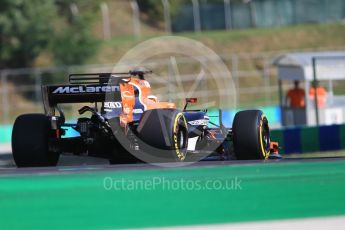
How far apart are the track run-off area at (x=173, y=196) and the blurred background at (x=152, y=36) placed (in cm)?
1698

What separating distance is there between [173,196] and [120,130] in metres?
2.83

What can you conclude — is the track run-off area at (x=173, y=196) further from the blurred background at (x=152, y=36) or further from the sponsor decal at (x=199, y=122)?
the blurred background at (x=152, y=36)

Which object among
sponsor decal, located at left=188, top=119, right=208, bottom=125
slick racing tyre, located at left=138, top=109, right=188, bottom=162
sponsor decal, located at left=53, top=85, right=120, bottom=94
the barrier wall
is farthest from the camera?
the barrier wall

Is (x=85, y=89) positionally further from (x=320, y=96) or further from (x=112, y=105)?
(x=320, y=96)

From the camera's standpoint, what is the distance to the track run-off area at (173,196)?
652 cm

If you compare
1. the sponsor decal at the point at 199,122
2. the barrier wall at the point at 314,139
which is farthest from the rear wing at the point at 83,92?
the barrier wall at the point at 314,139

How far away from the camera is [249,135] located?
9.59 metres

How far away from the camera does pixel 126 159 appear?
1005 cm

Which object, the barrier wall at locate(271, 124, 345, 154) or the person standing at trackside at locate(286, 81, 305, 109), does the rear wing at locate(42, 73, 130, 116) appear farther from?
the person standing at trackside at locate(286, 81, 305, 109)

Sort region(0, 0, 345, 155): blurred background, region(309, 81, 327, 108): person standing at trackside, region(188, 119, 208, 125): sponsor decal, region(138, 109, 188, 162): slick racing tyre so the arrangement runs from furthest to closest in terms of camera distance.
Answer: region(0, 0, 345, 155): blurred background < region(309, 81, 327, 108): person standing at trackside < region(188, 119, 208, 125): sponsor decal < region(138, 109, 188, 162): slick racing tyre

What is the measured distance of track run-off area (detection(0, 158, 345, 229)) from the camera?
652cm

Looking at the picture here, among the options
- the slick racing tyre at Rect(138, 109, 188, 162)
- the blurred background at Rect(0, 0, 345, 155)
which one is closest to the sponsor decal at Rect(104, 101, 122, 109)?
the slick racing tyre at Rect(138, 109, 188, 162)

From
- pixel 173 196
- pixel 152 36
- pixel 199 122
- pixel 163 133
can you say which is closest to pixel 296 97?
pixel 199 122

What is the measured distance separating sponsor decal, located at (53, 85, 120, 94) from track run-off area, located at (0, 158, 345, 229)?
8.78ft
